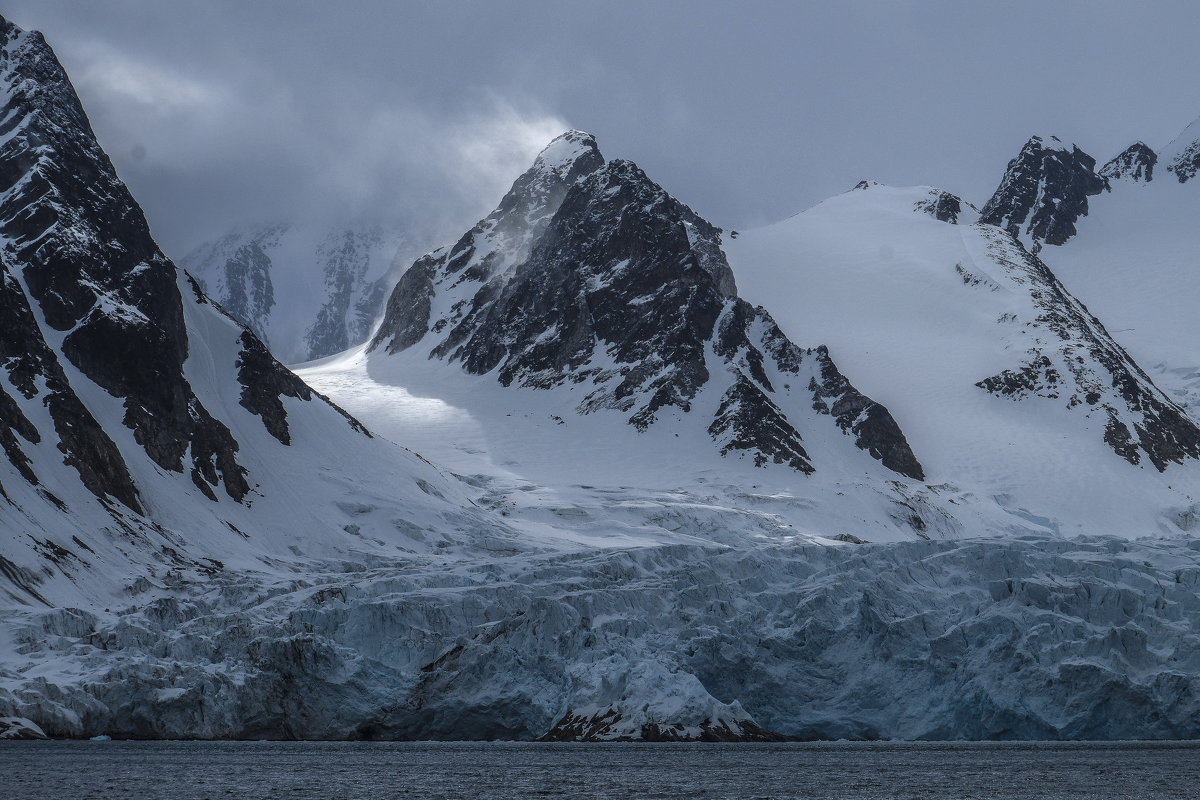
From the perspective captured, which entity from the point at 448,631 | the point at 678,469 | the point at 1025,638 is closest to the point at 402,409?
the point at 678,469

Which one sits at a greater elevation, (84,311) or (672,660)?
(84,311)

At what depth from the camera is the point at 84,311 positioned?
126 m

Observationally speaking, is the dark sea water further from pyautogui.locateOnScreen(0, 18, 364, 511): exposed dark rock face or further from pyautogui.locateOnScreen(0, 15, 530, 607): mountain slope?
pyautogui.locateOnScreen(0, 18, 364, 511): exposed dark rock face

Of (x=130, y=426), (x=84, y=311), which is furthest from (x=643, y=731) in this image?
(x=84, y=311)

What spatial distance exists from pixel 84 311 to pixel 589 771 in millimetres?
83202

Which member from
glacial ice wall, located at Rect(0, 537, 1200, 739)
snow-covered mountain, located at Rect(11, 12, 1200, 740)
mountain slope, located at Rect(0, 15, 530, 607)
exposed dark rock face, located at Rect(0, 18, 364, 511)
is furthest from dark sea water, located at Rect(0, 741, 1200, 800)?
exposed dark rock face, located at Rect(0, 18, 364, 511)

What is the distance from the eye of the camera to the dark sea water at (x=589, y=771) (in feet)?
175

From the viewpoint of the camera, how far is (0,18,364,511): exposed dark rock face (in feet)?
355

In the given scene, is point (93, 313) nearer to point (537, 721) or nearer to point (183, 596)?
point (183, 596)

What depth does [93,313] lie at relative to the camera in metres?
124

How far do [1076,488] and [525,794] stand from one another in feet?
401

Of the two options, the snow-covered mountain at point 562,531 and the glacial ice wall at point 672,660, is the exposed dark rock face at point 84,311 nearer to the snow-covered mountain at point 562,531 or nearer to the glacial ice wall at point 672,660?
the snow-covered mountain at point 562,531

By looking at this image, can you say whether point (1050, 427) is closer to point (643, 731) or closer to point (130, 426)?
point (130, 426)

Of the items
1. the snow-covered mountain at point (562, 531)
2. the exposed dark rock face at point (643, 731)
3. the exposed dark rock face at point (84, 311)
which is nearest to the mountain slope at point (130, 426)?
the exposed dark rock face at point (84, 311)
